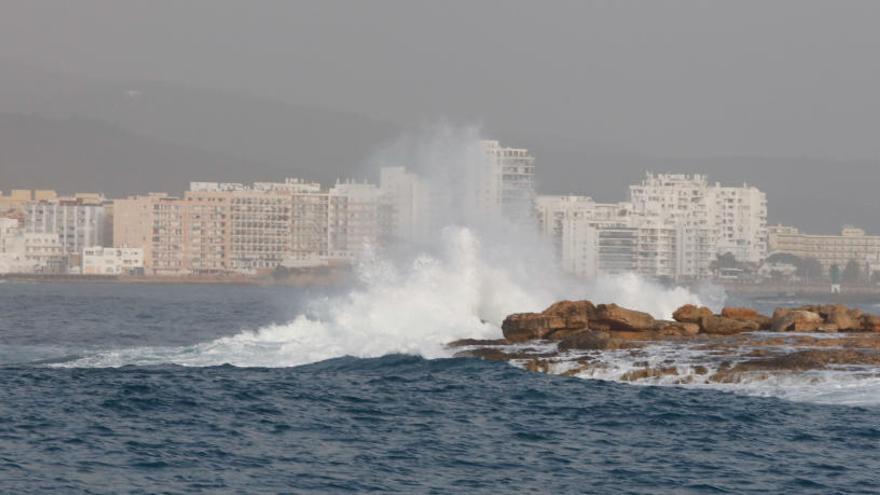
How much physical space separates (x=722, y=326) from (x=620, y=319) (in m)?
3.32

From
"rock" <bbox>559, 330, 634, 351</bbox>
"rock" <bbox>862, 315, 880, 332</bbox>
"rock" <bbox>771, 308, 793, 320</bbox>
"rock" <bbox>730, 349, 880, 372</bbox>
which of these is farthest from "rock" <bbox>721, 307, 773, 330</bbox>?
"rock" <bbox>730, 349, 880, 372</bbox>

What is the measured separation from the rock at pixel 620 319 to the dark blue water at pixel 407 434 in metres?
4.58

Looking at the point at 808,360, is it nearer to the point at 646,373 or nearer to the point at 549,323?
the point at 646,373

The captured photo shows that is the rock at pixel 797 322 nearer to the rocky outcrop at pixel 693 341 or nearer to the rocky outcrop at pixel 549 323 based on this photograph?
the rocky outcrop at pixel 693 341

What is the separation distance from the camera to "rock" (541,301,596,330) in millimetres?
44625

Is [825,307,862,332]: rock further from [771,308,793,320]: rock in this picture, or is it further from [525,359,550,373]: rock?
[525,359,550,373]: rock

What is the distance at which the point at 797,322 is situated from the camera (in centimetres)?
4634

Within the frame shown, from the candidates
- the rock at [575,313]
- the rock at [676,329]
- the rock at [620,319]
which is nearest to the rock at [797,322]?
the rock at [676,329]

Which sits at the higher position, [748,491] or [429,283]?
[429,283]

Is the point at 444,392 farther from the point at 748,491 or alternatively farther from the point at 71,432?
the point at 748,491

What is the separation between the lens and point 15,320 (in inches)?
2849

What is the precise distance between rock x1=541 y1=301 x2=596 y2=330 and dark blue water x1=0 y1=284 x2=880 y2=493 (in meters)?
4.17

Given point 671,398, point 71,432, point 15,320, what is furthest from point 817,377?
point 15,320

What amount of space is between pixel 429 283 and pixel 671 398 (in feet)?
64.1
